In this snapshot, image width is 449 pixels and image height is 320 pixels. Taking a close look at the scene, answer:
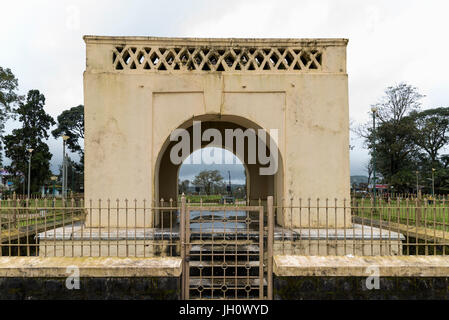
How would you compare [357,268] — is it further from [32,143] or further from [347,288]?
[32,143]

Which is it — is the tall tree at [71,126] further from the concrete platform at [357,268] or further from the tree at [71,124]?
the concrete platform at [357,268]

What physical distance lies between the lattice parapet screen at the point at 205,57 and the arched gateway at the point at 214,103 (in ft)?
0.07

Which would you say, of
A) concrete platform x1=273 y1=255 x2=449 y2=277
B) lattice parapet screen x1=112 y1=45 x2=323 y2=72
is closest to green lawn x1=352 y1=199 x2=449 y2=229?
concrete platform x1=273 y1=255 x2=449 y2=277

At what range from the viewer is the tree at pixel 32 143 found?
3014 cm

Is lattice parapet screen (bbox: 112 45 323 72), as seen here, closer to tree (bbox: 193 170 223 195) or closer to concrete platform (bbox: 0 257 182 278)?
concrete platform (bbox: 0 257 182 278)

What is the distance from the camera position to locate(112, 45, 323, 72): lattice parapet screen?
24.1ft

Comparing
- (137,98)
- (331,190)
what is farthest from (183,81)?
(331,190)

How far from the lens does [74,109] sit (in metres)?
41.3

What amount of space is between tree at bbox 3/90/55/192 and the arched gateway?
2642 centimetres

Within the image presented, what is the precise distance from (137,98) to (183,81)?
1037mm

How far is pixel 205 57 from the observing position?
736cm

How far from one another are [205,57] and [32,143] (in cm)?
2874

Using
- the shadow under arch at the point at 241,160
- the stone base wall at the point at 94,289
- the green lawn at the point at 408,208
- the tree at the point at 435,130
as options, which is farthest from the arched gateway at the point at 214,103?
the tree at the point at 435,130
